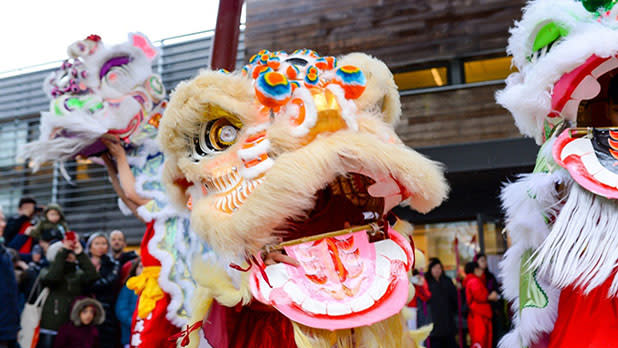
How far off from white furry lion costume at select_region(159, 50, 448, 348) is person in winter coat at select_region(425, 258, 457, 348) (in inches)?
159

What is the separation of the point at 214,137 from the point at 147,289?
3.49ft

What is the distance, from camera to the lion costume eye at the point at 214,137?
80.2 inches

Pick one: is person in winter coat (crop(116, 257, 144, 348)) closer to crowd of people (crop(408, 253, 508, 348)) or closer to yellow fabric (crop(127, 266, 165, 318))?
yellow fabric (crop(127, 266, 165, 318))

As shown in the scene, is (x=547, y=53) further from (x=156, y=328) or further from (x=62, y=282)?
(x=62, y=282)

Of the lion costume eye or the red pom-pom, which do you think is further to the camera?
the red pom-pom

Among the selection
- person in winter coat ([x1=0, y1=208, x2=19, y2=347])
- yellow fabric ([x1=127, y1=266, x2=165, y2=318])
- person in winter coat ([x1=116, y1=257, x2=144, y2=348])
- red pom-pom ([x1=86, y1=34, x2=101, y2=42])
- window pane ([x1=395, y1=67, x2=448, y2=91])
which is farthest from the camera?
window pane ([x1=395, y1=67, x2=448, y2=91])

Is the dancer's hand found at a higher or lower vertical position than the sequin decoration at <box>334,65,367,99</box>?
higher

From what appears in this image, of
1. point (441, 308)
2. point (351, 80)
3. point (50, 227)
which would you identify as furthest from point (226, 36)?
point (441, 308)

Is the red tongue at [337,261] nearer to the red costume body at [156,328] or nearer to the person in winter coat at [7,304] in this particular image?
the red costume body at [156,328]

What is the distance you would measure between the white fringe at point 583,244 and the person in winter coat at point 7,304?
3232 millimetres

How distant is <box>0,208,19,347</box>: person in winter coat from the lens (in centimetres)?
382

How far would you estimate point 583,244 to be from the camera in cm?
181

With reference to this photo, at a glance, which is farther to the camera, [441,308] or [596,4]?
[441,308]

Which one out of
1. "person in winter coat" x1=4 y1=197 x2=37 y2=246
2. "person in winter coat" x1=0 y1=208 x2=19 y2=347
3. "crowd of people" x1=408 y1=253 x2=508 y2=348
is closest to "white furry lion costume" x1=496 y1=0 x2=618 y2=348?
"person in winter coat" x1=0 y1=208 x2=19 y2=347
